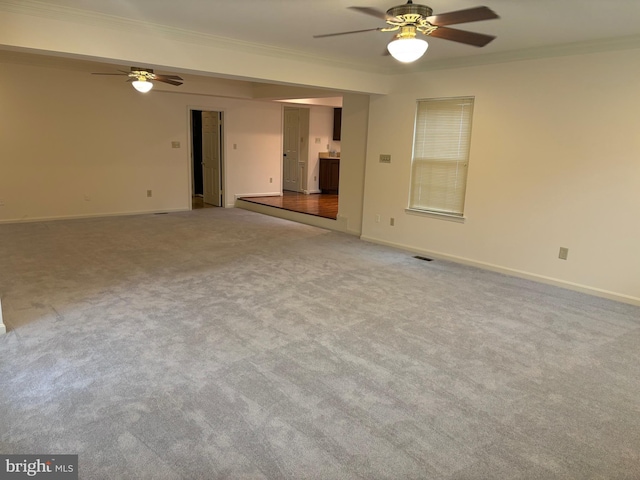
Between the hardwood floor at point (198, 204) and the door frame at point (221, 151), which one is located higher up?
the door frame at point (221, 151)

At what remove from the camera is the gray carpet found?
2.04m

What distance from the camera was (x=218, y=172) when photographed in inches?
381

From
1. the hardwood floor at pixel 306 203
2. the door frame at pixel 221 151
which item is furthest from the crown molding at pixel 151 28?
the door frame at pixel 221 151

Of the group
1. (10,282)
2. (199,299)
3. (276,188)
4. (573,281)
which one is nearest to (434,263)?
(573,281)

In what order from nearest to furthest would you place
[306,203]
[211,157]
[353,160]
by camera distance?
[353,160]
[306,203]
[211,157]

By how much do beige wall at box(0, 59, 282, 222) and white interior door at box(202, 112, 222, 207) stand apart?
0.29 meters

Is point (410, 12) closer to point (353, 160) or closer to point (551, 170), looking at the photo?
point (551, 170)

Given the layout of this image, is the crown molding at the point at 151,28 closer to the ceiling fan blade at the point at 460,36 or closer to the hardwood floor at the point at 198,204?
the ceiling fan blade at the point at 460,36

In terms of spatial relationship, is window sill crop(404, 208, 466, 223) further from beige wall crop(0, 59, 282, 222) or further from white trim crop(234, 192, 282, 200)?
beige wall crop(0, 59, 282, 222)

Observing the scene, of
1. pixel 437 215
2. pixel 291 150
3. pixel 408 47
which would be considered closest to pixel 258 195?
pixel 291 150

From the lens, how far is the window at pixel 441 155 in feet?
18.1

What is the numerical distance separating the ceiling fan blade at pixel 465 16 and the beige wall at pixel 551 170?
7.84 feet

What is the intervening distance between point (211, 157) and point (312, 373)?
8019mm

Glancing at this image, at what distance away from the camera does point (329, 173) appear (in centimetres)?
1073
